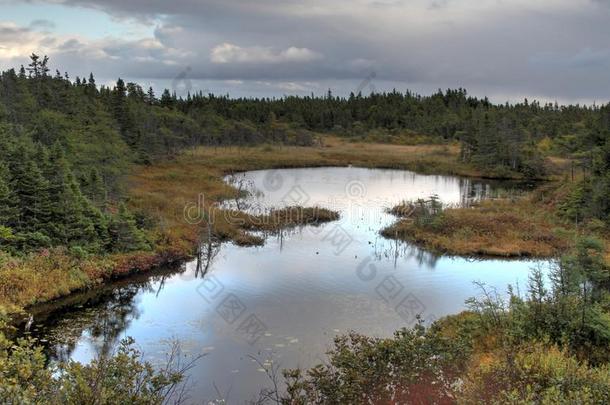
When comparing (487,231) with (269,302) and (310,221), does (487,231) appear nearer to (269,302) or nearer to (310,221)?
(310,221)

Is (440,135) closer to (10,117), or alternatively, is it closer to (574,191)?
(574,191)

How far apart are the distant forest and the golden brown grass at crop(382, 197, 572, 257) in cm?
568

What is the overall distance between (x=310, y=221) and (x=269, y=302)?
64.6 ft

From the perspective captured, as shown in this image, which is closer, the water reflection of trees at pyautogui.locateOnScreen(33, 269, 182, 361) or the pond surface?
the pond surface

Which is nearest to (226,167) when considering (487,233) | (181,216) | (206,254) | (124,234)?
(181,216)

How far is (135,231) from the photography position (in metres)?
32.0

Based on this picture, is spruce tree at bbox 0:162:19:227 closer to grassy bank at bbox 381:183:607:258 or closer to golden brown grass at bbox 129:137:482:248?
golden brown grass at bbox 129:137:482:248

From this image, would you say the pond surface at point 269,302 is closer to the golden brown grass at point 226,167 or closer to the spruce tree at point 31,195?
the golden brown grass at point 226,167

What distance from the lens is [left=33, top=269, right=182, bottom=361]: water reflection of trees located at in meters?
21.0

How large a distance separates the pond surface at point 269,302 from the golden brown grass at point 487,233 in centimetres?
169

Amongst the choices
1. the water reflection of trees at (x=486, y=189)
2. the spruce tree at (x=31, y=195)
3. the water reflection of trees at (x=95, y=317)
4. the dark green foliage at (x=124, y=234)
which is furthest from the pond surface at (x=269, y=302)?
the water reflection of trees at (x=486, y=189)

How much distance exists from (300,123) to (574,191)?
9395cm

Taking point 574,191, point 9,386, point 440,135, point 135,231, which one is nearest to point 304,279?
point 135,231


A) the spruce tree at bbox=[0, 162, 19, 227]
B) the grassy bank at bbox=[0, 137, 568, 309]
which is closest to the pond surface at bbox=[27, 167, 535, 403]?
the grassy bank at bbox=[0, 137, 568, 309]
